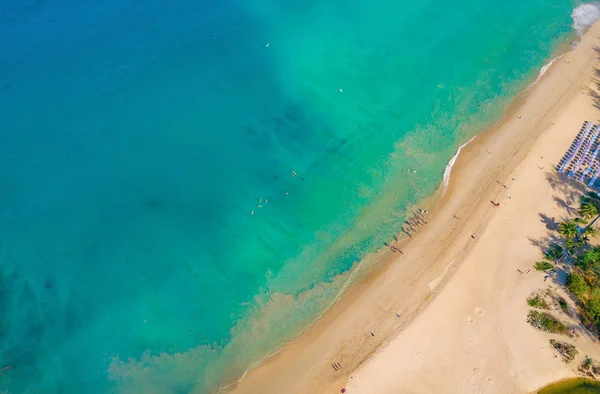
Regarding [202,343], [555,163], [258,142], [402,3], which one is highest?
[402,3]

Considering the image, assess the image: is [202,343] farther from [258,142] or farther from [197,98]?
[197,98]

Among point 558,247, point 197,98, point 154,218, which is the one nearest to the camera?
point 558,247

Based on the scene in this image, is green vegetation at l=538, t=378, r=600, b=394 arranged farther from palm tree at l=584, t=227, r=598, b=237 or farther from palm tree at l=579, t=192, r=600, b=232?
palm tree at l=579, t=192, r=600, b=232

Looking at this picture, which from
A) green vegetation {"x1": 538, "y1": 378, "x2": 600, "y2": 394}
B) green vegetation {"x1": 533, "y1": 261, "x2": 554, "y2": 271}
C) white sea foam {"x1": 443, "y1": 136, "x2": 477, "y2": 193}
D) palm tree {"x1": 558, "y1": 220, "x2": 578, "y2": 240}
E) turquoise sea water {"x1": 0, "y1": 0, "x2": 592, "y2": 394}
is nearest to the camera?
green vegetation {"x1": 538, "y1": 378, "x2": 600, "y2": 394}

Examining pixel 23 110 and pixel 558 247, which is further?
pixel 23 110

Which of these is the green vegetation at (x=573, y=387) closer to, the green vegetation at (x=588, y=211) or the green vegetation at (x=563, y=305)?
the green vegetation at (x=563, y=305)

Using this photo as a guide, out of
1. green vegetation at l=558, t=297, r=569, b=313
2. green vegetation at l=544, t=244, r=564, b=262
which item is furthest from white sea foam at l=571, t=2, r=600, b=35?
green vegetation at l=558, t=297, r=569, b=313

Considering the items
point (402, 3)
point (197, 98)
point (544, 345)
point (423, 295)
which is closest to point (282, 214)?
point (423, 295)

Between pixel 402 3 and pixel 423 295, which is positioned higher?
pixel 402 3

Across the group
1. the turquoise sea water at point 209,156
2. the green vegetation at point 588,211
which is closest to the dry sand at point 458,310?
the green vegetation at point 588,211
